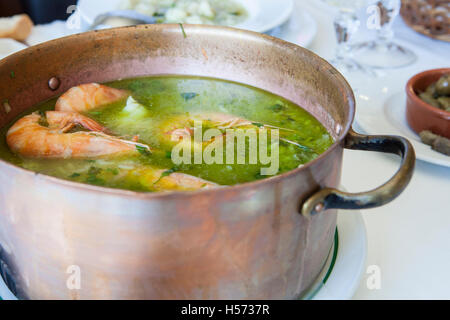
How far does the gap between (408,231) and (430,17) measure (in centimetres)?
119

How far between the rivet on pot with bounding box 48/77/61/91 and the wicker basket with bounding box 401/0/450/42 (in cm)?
146

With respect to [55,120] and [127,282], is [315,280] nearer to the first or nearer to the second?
[127,282]

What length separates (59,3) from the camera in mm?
3309

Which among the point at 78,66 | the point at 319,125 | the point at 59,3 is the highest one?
the point at 78,66

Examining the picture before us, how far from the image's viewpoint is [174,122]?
1254 millimetres

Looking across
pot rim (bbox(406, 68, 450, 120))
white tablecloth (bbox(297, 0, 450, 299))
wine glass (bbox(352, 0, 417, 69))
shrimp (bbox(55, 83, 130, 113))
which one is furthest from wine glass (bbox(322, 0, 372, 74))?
shrimp (bbox(55, 83, 130, 113))

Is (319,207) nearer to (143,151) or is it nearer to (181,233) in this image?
(181,233)

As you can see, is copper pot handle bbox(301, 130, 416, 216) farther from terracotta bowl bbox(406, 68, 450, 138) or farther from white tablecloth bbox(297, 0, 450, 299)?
terracotta bowl bbox(406, 68, 450, 138)

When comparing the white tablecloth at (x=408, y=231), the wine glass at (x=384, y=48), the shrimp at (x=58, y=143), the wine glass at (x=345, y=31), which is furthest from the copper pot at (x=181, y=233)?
the wine glass at (x=384, y=48)

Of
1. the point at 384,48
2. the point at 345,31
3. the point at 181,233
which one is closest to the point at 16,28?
the point at 345,31

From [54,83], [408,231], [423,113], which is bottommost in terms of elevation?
[408,231]

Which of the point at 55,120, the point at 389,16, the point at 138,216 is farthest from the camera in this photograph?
the point at 389,16

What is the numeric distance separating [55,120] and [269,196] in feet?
2.32
